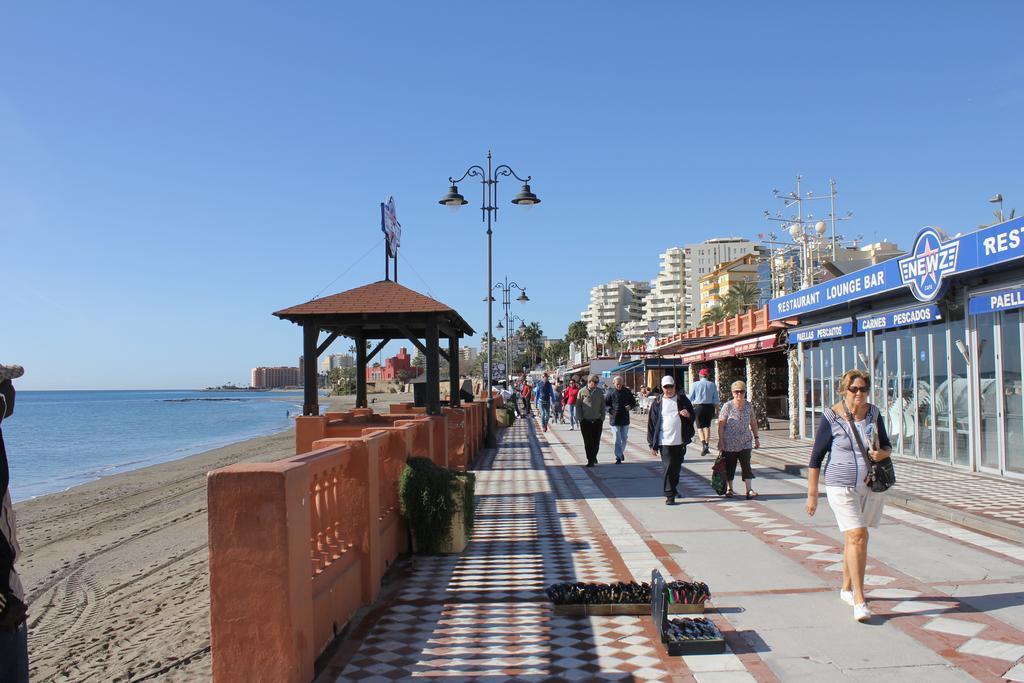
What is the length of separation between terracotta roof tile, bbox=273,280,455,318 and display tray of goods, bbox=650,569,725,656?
892cm

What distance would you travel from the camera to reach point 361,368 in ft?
60.7

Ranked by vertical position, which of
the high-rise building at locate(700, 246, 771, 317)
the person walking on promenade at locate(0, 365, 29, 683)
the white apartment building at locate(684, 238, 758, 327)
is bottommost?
the person walking on promenade at locate(0, 365, 29, 683)

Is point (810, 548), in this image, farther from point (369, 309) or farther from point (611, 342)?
point (611, 342)

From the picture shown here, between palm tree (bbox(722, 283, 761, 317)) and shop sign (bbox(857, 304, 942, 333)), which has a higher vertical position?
palm tree (bbox(722, 283, 761, 317))

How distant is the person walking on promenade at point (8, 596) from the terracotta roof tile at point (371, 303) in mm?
10508

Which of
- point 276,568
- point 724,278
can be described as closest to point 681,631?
point 276,568

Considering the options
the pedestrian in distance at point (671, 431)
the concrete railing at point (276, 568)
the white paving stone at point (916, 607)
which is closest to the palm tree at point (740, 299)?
the pedestrian in distance at point (671, 431)

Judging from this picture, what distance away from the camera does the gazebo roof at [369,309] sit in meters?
13.9

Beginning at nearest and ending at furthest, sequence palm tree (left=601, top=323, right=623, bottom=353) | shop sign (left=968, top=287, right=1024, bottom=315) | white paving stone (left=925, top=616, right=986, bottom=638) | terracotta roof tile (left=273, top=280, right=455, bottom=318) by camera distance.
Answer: white paving stone (left=925, top=616, right=986, bottom=638)
shop sign (left=968, top=287, right=1024, bottom=315)
terracotta roof tile (left=273, top=280, right=455, bottom=318)
palm tree (left=601, top=323, right=623, bottom=353)

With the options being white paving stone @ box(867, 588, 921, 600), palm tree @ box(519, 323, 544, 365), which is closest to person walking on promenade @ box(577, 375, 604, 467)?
white paving stone @ box(867, 588, 921, 600)

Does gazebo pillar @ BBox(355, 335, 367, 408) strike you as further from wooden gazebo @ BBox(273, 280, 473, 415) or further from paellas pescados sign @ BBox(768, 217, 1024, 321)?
paellas pescados sign @ BBox(768, 217, 1024, 321)

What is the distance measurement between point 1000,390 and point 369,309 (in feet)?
32.5

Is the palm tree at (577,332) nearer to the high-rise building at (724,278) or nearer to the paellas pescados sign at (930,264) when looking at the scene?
the high-rise building at (724,278)

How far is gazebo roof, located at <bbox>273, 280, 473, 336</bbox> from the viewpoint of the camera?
45.5 ft
